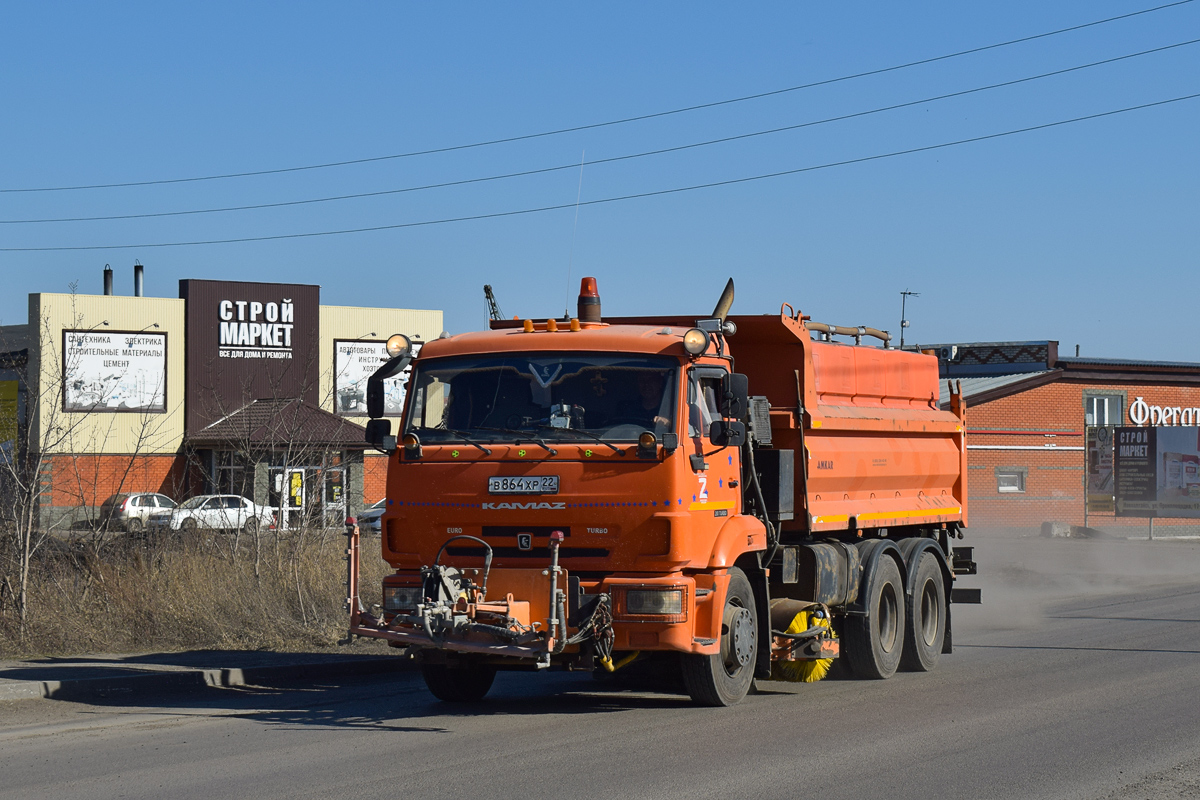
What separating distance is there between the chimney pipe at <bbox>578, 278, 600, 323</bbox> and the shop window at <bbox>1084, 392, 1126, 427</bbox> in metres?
39.3

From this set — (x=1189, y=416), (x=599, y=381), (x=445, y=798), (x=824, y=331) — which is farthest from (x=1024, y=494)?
(x=445, y=798)

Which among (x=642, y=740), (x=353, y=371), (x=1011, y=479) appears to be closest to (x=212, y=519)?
(x=642, y=740)

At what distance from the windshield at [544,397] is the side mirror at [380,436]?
19cm

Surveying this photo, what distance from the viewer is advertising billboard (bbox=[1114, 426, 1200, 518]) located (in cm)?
3969

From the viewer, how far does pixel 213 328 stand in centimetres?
5106

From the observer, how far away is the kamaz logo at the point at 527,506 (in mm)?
10141

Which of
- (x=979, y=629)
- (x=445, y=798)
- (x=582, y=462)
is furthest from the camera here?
(x=979, y=629)

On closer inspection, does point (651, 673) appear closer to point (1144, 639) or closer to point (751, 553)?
point (751, 553)

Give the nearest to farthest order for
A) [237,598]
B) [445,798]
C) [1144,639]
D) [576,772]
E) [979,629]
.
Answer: [445,798] < [576,772] < [237,598] < [1144,639] < [979,629]

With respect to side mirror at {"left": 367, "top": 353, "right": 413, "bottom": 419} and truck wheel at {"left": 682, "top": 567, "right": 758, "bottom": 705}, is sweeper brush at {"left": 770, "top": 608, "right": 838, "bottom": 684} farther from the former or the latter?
side mirror at {"left": 367, "top": 353, "right": 413, "bottom": 419}

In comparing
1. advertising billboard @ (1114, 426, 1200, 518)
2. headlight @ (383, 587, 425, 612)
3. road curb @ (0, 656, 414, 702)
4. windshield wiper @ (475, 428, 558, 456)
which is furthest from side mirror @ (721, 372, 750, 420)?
advertising billboard @ (1114, 426, 1200, 518)

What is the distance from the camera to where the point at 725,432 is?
34.4 feet

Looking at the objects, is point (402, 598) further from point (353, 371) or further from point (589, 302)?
point (353, 371)

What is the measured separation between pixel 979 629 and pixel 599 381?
1000 cm
